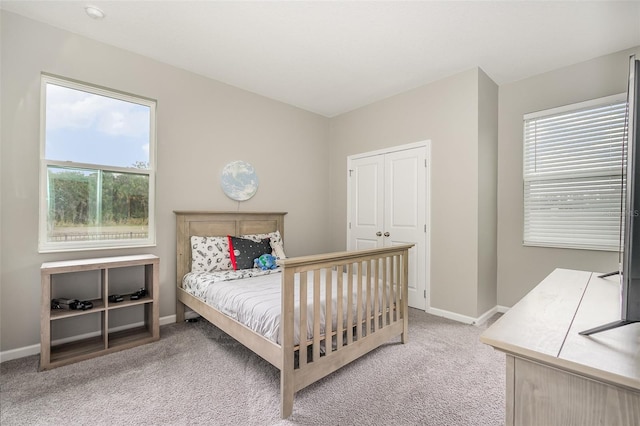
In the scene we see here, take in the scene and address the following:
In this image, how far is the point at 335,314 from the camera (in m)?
2.00

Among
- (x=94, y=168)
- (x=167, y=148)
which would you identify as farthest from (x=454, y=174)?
(x=94, y=168)

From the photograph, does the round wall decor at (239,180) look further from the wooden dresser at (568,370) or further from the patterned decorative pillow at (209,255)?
the wooden dresser at (568,370)

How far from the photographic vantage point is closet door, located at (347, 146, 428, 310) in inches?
136

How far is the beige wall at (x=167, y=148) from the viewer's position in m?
2.22

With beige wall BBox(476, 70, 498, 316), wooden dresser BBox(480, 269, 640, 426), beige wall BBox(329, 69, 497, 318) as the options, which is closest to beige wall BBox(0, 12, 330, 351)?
beige wall BBox(329, 69, 497, 318)

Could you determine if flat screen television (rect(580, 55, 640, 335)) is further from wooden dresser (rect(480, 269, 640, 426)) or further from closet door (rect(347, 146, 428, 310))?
closet door (rect(347, 146, 428, 310))

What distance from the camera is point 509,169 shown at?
3318 mm

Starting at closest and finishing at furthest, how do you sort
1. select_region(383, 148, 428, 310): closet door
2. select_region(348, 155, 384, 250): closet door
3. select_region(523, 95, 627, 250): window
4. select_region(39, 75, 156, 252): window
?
select_region(39, 75, 156, 252): window → select_region(523, 95, 627, 250): window → select_region(383, 148, 428, 310): closet door → select_region(348, 155, 384, 250): closet door

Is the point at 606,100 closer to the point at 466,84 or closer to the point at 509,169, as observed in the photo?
the point at 509,169

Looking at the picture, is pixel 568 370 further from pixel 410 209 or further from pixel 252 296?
pixel 410 209

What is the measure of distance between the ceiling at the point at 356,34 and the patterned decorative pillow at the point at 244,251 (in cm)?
186

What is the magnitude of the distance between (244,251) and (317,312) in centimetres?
151

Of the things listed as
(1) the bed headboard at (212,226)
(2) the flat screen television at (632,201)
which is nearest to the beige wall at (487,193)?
(2) the flat screen television at (632,201)

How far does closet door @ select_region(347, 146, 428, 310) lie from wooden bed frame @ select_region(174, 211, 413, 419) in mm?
982
